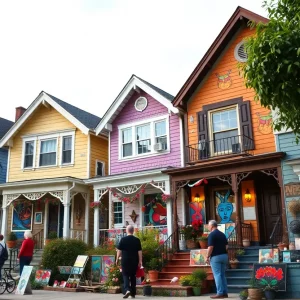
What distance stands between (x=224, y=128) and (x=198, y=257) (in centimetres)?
537

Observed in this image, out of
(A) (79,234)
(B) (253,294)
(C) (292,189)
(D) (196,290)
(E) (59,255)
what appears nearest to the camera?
(B) (253,294)

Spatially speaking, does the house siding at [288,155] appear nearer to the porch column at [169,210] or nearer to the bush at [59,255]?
the porch column at [169,210]

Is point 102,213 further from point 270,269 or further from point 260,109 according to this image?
point 270,269

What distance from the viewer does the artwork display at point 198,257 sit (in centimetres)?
1273

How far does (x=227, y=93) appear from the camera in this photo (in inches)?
634

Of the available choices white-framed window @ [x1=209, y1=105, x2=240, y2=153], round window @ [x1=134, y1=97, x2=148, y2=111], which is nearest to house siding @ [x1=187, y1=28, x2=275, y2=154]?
white-framed window @ [x1=209, y1=105, x2=240, y2=153]

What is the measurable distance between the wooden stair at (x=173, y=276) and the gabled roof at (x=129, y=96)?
6517 mm

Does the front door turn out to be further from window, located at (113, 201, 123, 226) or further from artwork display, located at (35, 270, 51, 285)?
artwork display, located at (35, 270, 51, 285)

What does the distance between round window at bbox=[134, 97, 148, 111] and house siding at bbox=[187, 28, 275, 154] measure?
2.38 m

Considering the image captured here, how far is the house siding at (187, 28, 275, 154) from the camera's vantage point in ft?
49.6

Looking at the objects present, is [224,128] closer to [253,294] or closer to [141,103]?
[141,103]

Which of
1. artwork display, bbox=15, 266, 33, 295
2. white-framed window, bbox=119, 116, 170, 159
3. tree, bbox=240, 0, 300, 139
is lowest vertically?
artwork display, bbox=15, 266, 33, 295

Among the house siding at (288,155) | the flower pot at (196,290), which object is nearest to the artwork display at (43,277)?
the flower pot at (196,290)

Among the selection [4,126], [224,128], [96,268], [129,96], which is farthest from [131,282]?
[4,126]
